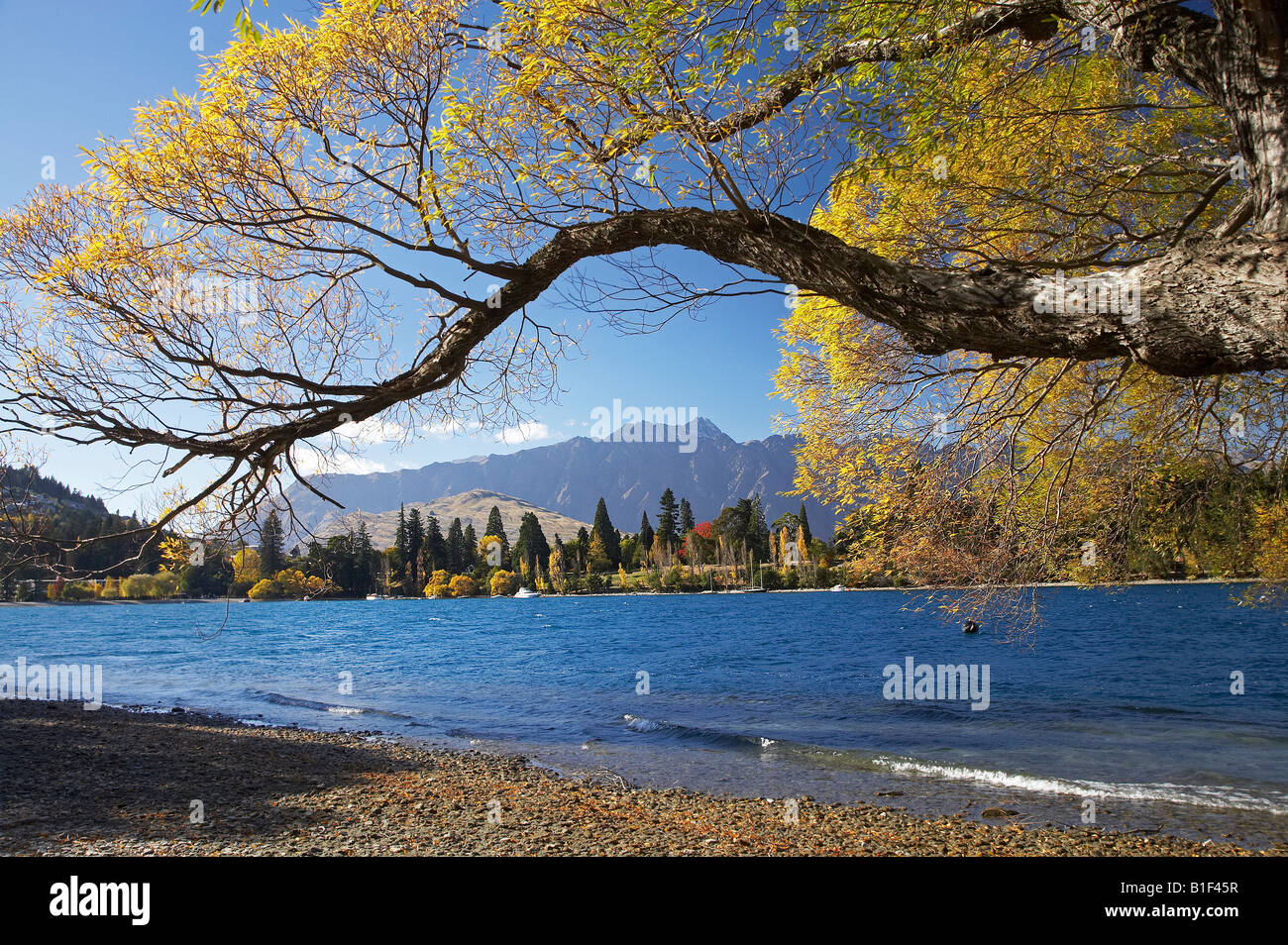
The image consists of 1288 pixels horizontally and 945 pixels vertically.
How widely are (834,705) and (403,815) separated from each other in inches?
639

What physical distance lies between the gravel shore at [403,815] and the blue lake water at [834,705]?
1688mm

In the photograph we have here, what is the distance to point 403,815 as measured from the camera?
8820 mm

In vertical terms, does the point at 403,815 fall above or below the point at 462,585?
above

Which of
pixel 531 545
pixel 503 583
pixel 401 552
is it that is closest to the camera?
pixel 401 552

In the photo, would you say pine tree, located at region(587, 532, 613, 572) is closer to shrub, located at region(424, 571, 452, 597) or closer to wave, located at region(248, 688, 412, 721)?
shrub, located at region(424, 571, 452, 597)

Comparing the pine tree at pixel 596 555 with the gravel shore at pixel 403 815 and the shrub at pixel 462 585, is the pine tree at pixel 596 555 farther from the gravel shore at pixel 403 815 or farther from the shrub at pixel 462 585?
the gravel shore at pixel 403 815

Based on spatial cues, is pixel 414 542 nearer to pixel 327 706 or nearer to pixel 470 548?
pixel 470 548

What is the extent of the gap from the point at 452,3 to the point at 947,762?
14.9 metres

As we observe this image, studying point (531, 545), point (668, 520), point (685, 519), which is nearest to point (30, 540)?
point (668, 520)

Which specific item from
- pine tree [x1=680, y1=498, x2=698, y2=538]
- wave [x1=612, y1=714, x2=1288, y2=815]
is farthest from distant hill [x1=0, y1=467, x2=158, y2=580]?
pine tree [x1=680, y1=498, x2=698, y2=538]

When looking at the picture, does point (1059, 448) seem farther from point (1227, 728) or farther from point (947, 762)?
point (1227, 728)

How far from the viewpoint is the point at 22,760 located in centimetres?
1131

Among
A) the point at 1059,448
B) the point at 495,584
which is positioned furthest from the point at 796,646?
the point at 495,584

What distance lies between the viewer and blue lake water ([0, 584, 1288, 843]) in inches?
479
